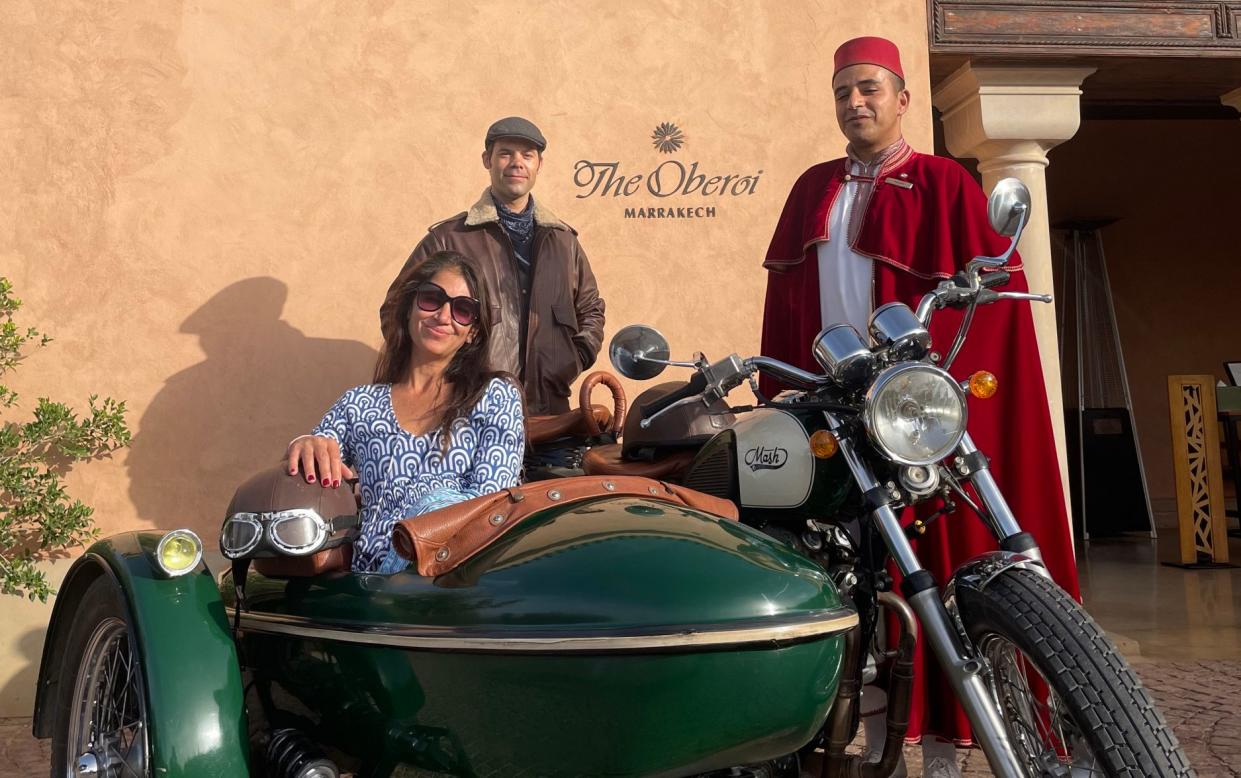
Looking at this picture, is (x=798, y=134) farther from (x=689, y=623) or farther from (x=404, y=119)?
(x=689, y=623)

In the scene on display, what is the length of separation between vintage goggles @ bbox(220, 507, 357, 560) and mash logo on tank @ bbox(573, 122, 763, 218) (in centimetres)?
347

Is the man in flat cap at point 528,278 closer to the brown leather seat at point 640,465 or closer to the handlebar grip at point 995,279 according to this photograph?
the brown leather seat at point 640,465

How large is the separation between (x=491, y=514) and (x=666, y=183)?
366 cm

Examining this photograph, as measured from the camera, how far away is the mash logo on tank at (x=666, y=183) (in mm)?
5367

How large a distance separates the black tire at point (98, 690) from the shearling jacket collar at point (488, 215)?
6.98 ft

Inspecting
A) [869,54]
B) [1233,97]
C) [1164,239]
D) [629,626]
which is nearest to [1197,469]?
[1233,97]

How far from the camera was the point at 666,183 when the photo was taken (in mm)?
5406

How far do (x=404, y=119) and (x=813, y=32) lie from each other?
6.63ft

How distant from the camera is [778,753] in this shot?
1.77 meters

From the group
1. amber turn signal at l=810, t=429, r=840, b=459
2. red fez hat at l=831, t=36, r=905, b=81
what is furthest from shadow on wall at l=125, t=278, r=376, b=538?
amber turn signal at l=810, t=429, r=840, b=459

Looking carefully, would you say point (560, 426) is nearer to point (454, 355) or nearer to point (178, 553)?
point (454, 355)

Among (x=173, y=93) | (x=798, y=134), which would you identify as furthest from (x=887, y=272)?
(x=173, y=93)

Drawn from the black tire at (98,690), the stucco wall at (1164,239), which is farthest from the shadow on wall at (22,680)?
the stucco wall at (1164,239)

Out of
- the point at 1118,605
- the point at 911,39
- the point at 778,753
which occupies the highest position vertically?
the point at 911,39
